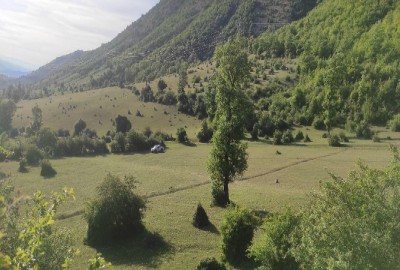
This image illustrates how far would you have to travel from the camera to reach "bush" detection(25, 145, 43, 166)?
7133 centimetres

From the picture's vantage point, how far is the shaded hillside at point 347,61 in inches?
3762

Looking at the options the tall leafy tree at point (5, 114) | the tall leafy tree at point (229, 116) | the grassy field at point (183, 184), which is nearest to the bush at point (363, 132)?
the grassy field at point (183, 184)

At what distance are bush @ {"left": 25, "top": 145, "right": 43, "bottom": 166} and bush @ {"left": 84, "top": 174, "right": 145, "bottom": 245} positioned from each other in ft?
123

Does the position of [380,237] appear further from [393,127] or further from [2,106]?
[2,106]

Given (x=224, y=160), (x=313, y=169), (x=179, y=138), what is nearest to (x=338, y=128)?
(x=179, y=138)

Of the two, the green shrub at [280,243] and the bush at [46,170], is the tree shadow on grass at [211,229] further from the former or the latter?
the bush at [46,170]

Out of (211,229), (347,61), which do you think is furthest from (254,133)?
(211,229)

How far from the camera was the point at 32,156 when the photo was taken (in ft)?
236

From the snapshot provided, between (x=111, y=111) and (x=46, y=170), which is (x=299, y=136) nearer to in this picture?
(x=46, y=170)

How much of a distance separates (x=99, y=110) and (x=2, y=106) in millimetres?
28782

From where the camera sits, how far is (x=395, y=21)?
122 meters

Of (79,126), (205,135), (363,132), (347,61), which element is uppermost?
(347,61)

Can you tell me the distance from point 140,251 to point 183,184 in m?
17.0

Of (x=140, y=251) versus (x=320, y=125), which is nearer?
(x=140, y=251)
